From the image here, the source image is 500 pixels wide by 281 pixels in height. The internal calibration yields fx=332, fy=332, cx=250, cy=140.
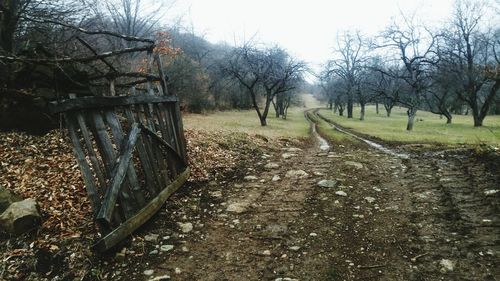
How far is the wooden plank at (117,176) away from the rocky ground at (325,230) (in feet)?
2.05

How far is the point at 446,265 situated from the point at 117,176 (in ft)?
14.6

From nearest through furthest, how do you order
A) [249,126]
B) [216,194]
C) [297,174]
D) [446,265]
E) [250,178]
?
[446,265] < [216,194] < [250,178] < [297,174] < [249,126]

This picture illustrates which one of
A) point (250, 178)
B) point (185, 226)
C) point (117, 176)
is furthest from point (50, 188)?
point (250, 178)

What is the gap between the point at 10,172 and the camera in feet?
20.1

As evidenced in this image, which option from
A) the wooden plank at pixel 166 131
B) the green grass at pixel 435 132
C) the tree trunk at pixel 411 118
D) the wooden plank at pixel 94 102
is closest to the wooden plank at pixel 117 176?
the wooden plank at pixel 94 102

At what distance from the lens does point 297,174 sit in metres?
8.70

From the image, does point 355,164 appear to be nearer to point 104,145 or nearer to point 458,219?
point 458,219

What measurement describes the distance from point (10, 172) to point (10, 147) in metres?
1.00

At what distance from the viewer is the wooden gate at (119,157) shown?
4465 millimetres

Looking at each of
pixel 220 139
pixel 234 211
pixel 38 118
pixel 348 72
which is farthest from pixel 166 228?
pixel 348 72

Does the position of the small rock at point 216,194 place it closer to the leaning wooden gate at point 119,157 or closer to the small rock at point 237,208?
the small rock at point 237,208

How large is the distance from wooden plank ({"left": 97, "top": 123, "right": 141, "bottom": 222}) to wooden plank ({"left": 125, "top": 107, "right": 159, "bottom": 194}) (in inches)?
7.1

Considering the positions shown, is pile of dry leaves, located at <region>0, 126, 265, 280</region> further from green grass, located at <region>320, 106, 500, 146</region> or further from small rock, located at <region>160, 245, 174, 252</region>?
green grass, located at <region>320, 106, 500, 146</region>

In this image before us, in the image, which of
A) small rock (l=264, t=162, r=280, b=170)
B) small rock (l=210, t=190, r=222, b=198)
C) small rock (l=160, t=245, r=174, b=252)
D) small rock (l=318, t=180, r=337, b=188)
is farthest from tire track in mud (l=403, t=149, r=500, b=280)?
small rock (l=210, t=190, r=222, b=198)
